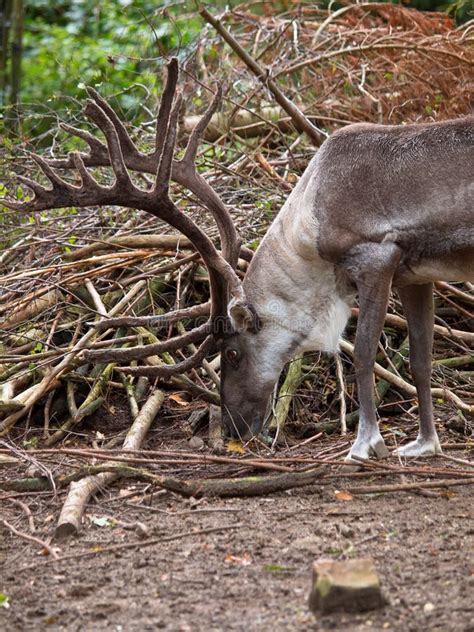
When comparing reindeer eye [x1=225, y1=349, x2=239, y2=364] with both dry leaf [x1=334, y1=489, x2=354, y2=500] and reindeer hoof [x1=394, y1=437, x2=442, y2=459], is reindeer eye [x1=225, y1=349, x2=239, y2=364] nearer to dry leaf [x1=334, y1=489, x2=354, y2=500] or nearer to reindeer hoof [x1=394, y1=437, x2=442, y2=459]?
reindeer hoof [x1=394, y1=437, x2=442, y2=459]

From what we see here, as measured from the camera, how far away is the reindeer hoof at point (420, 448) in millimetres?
5855

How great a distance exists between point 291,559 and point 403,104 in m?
5.37

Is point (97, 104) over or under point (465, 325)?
over

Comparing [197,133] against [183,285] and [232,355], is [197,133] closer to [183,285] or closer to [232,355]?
[232,355]

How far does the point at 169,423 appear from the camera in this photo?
677cm

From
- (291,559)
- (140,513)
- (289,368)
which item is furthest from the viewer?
(289,368)

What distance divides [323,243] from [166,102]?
122 cm

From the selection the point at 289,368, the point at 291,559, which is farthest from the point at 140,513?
the point at 289,368

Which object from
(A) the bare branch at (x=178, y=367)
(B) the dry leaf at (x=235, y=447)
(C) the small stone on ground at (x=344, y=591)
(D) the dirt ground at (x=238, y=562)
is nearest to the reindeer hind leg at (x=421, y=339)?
(D) the dirt ground at (x=238, y=562)

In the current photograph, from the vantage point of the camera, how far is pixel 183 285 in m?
7.39

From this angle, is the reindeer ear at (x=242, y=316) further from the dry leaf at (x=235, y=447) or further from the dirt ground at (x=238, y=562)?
the dirt ground at (x=238, y=562)

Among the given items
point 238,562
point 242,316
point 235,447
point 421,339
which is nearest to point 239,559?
point 238,562

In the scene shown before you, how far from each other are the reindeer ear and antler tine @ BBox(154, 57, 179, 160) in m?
1.06

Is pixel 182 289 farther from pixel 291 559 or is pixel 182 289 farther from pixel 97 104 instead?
pixel 291 559
